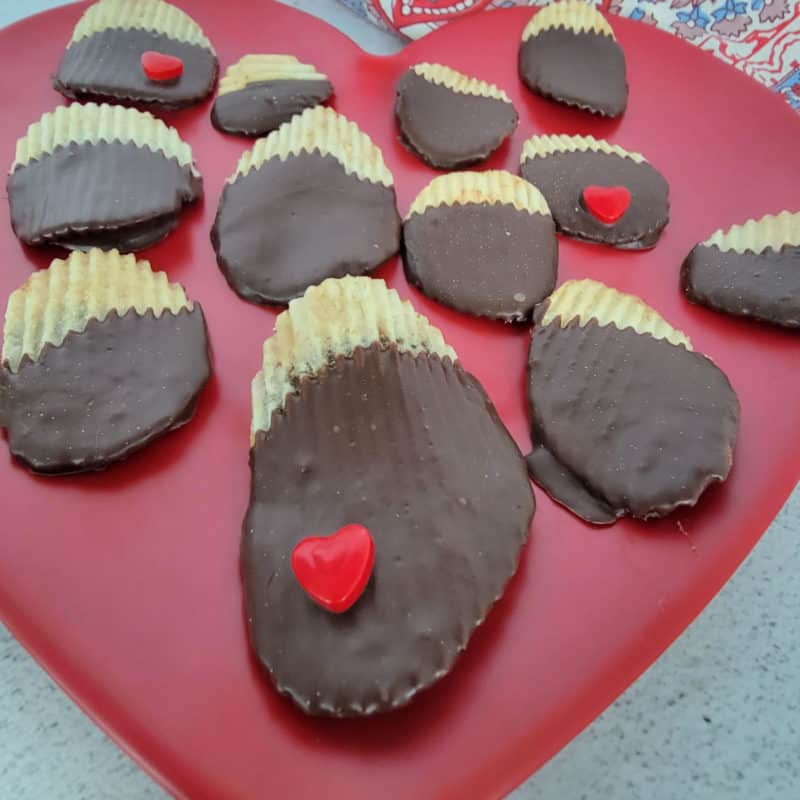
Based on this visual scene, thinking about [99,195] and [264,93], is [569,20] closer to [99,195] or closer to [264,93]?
[264,93]

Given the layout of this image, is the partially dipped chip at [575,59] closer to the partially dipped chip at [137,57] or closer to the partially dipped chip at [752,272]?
the partially dipped chip at [752,272]

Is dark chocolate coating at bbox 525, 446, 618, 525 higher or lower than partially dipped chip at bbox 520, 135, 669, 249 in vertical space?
lower

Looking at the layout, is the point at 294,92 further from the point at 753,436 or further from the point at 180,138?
the point at 753,436

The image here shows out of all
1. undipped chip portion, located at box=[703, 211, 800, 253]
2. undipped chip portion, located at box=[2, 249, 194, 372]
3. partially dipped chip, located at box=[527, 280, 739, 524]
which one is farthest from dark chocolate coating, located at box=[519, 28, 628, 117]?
undipped chip portion, located at box=[2, 249, 194, 372]

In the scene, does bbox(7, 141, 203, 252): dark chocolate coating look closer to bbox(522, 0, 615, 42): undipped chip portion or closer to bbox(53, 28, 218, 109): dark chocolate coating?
bbox(53, 28, 218, 109): dark chocolate coating

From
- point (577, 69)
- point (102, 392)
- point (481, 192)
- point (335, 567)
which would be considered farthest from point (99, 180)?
point (577, 69)

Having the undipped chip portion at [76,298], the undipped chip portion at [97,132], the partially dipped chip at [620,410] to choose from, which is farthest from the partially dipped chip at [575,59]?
the undipped chip portion at [76,298]

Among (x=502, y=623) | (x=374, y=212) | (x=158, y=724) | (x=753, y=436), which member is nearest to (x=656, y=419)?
(x=753, y=436)
